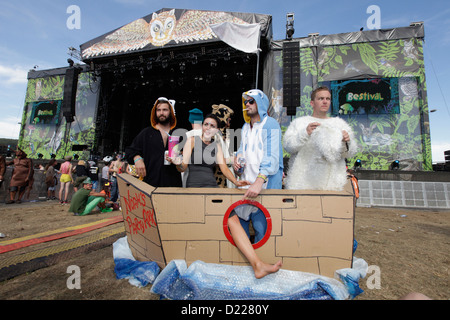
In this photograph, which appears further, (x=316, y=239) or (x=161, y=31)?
(x=161, y=31)

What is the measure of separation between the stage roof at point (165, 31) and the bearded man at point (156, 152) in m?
9.08

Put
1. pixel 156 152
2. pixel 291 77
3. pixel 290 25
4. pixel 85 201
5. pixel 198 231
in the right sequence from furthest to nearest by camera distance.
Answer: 1. pixel 290 25
2. pixel 291 77
3. pixel 85 201
4. pixel 156 152
5. pixel 198 231

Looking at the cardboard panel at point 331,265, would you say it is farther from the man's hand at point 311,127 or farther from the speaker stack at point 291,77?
the speaker stack at point 291,77

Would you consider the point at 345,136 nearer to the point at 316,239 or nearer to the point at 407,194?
the point at 316,239

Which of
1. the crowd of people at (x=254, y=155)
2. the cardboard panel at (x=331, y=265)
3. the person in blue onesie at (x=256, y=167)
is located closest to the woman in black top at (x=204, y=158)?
the crowd of people at (x=254, y=155)

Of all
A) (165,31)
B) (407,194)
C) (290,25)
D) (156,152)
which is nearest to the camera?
(156,152)

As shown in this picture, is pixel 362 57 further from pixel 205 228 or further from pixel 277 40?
pixel 205 228

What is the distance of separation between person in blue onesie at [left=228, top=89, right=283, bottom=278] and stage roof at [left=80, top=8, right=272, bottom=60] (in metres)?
9.19

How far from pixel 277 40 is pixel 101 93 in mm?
10877

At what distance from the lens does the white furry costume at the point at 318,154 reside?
1622mm

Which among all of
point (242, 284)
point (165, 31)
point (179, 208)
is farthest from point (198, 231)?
point (165, 31)

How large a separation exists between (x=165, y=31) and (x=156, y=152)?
11.0 meters

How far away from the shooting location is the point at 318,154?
5.75 feet

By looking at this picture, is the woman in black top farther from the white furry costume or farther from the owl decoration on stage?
the owl decoration on stage
